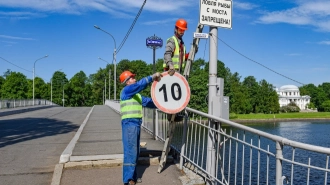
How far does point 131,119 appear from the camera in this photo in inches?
218

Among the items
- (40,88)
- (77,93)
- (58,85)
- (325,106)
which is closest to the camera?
(40,88)

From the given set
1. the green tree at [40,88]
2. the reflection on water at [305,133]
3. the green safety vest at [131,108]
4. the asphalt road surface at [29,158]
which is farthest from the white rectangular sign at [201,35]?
the green tree at [40,88]

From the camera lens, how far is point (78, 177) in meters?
6.04

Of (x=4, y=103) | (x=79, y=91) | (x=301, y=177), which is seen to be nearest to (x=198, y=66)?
(x=79, y=91)

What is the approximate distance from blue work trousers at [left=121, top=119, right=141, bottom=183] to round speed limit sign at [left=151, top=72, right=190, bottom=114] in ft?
1.64

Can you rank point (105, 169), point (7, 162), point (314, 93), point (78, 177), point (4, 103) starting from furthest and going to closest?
point (314, 93)
point (4, 103)
point (7, 162)
point (105, 169)
point (78, 177)

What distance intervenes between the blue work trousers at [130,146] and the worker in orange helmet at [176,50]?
1.05 meters

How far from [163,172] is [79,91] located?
111293mm

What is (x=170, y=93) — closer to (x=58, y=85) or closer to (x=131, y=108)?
(x=131, y=108)

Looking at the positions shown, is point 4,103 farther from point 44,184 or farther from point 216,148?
point 216,148

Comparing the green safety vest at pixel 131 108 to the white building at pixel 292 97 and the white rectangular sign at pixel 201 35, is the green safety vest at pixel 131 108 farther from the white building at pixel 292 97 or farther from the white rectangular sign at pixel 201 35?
the white building at pixel 292 97

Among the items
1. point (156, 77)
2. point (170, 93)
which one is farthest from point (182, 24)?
point (170, 93)

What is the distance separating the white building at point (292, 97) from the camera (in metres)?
166

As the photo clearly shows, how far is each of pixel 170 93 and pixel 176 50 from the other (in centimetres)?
73
